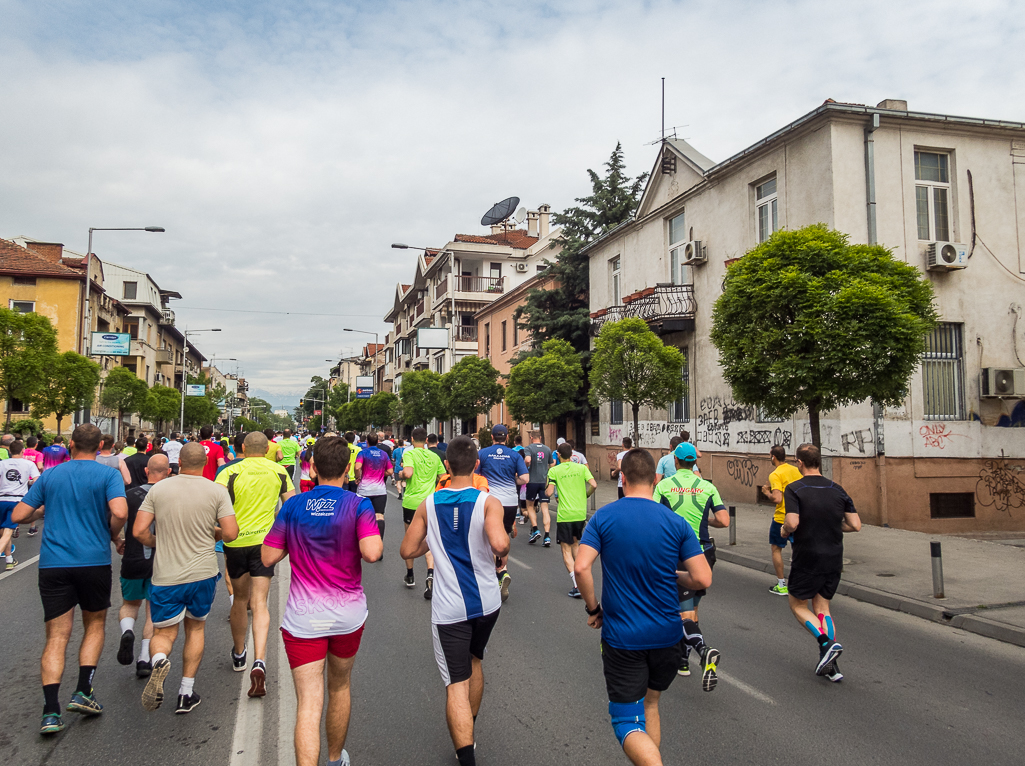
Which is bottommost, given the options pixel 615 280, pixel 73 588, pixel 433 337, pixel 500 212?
pixel 73 588

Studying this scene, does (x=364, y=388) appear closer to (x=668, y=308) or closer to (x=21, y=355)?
(x=21, y=355)

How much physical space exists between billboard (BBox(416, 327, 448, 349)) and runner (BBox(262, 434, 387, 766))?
3386 cm

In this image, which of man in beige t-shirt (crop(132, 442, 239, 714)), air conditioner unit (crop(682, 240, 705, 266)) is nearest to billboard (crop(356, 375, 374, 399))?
air conditioner unit (crop(682, 240, 705, 266))

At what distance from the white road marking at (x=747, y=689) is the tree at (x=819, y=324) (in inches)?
212

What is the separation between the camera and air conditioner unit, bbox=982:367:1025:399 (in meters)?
14.9

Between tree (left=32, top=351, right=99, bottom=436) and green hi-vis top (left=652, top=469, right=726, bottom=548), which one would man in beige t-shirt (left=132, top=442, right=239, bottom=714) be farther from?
tree (left=32, top=351, right=99, bottom=436)

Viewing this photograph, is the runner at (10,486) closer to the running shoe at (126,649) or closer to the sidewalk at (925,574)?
the running shoe at (126,649)

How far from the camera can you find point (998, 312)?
15.6 m

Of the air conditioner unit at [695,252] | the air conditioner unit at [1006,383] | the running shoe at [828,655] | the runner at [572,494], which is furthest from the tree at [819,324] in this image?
the air conditioner unit at [695,252]

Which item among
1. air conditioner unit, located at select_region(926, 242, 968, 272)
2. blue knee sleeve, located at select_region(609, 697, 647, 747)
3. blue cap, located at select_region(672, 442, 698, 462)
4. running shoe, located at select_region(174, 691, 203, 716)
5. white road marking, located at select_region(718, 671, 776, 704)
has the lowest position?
white road marking, located at select_region(718, 671, 776, 704)

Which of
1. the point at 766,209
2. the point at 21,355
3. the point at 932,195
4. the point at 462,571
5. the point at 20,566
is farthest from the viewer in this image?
the point at 21,355

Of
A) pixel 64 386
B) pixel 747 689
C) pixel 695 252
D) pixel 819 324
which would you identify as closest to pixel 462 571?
pixel 747 689

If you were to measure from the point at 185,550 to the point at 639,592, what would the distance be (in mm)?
3158

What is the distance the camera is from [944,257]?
49.0ft
